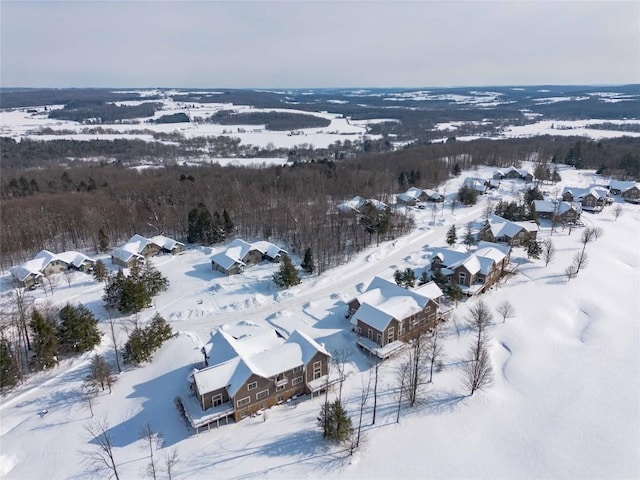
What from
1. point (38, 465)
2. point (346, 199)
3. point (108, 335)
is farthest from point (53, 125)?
point (38, 465)

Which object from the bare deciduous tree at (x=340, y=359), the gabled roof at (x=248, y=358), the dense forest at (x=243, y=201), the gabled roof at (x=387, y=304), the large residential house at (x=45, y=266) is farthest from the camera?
the dense forest at (x=243, y=201)

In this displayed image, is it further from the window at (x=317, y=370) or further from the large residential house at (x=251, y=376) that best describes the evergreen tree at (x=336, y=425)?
the window at (x=317, y=370)

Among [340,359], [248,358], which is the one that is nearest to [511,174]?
[340,359]

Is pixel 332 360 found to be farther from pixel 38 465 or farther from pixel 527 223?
pixel 527 223

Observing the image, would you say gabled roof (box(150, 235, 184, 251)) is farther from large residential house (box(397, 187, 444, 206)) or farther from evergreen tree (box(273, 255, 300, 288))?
large residential house (box(397, 187, 444, 206))

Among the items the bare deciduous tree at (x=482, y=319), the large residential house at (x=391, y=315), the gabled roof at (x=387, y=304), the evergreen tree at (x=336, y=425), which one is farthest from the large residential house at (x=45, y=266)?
the bare deciduous tree at (x=482, y=319)

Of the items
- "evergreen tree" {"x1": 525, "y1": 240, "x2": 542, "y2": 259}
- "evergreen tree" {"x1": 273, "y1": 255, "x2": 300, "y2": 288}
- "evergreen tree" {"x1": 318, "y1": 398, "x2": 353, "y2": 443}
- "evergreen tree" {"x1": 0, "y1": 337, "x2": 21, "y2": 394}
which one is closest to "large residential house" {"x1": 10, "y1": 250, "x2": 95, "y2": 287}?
"evergreen tree" {"x1": 0, "y1": 337, "x2": 21, "y2": 394}
